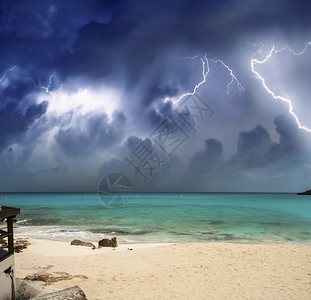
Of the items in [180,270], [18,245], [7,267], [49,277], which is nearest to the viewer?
[7,267]

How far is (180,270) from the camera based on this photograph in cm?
1066

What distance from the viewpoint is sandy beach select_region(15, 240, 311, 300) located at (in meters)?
8.30

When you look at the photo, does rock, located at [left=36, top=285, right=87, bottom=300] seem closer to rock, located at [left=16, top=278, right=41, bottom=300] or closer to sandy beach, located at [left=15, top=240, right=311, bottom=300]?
rock, located at [left=16, top=278, right=41, bottom=300]

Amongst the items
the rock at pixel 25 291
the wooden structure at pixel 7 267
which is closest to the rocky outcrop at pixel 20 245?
the rock at pixel 25 291

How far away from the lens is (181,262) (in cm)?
1187

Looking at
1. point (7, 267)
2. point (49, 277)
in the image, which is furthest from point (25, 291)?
point (7, 267)

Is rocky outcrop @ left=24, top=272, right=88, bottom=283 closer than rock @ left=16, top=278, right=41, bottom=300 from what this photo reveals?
No

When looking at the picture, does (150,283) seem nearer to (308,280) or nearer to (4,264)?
(4,264)

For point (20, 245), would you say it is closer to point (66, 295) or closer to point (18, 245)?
point (18, 245)

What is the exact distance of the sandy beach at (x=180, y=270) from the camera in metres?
8.30

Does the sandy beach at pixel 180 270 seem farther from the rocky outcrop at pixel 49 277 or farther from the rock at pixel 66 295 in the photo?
the rock at pixel 66 295

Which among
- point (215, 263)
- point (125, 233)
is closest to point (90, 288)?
point (215, 263)

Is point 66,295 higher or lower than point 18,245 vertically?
higher

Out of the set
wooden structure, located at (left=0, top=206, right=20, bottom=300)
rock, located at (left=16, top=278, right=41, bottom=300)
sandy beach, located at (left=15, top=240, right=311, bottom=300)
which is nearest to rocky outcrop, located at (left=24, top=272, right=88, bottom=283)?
sandy beach, located at (left=15, top=240, right=311, bottom=300)
